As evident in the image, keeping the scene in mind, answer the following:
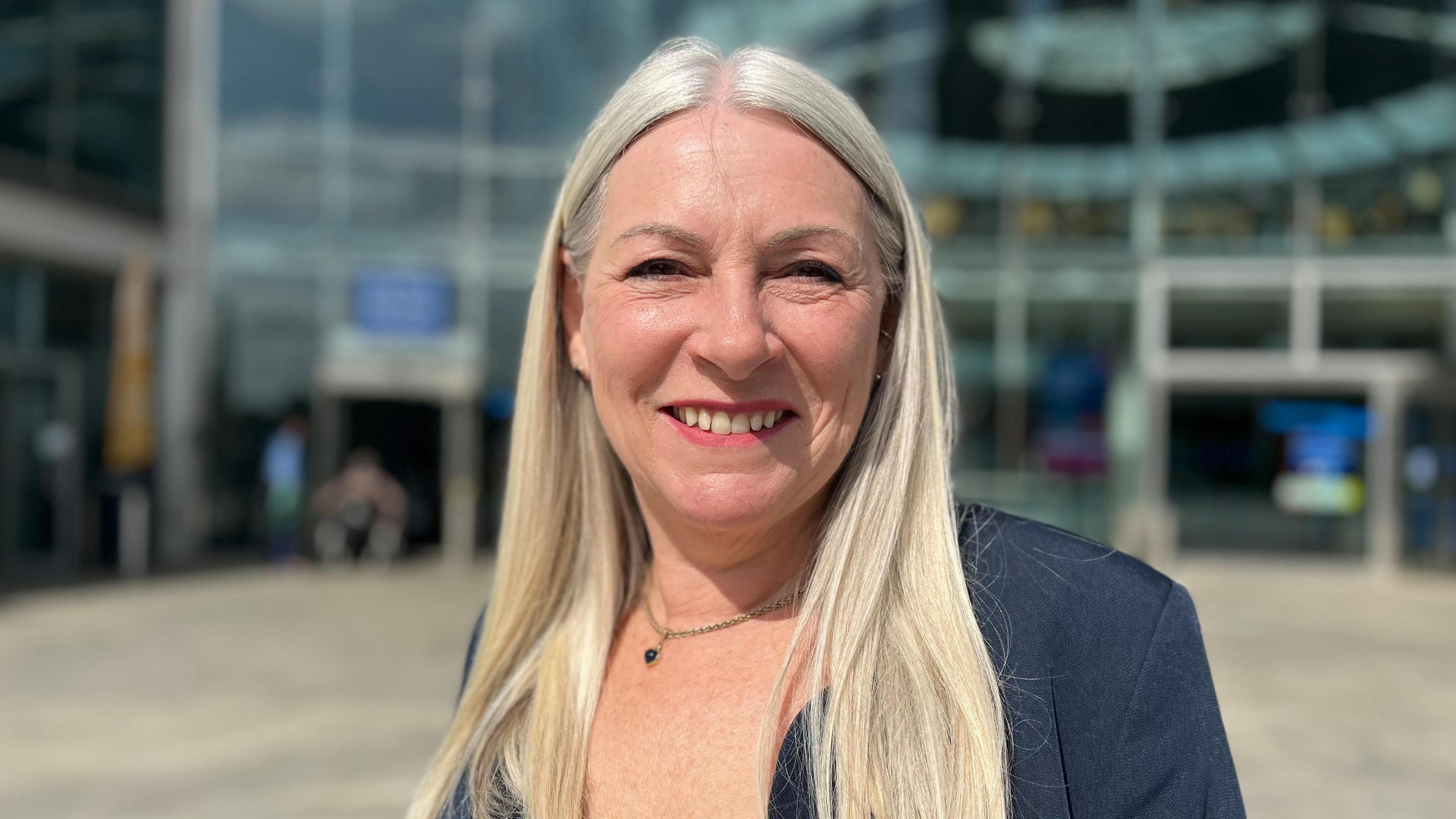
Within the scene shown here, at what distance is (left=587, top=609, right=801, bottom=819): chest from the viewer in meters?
1.35

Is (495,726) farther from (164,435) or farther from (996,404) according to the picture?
(164,435)

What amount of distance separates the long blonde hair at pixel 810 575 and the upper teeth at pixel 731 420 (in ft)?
0.51

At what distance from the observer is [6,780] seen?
5.03m

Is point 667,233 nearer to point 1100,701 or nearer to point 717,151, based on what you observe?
point 717,151

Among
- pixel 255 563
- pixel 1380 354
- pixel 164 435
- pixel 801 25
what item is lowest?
pixel 255 563

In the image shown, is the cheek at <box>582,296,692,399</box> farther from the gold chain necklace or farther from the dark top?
the dark top

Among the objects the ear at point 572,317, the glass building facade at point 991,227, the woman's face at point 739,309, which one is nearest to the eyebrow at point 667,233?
the woman's face at point 739,309

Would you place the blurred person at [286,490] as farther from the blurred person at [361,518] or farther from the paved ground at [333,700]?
the paved ground at [333,700]

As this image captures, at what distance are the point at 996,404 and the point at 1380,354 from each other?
4432mm

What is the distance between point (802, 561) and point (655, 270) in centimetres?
44

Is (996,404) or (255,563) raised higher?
(996,404)

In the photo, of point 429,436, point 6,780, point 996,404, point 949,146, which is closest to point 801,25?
point 949,146

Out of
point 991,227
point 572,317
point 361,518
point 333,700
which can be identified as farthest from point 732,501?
point 991,227

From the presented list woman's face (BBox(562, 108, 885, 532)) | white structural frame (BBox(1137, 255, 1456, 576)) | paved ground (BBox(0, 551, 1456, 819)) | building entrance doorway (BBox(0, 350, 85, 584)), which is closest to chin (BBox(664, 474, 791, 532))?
woman's face (BBox(562, 108, 885, 532))
